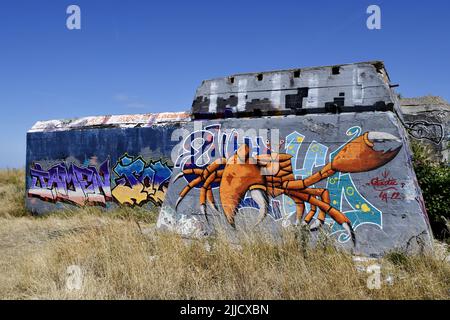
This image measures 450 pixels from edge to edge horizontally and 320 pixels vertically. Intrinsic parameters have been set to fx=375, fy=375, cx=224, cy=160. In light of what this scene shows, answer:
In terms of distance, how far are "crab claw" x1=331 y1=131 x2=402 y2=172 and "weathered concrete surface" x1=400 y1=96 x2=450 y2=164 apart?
187 inches

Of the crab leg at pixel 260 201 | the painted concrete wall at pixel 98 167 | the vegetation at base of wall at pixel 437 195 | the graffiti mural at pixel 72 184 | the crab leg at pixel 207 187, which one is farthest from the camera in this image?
the graffiti mural at pixel 72 184

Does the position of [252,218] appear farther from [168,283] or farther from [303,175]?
[168,283]

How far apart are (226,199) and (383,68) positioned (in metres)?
3.45

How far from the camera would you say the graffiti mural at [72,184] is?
37.7 ft

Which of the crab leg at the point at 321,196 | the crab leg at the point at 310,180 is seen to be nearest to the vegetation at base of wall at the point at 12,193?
the crab leg at the point at 310,180

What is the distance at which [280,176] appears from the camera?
6.34 meters

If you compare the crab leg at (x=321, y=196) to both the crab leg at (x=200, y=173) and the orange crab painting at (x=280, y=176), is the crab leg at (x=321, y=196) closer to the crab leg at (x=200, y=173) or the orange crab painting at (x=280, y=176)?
the orange crab painting at (x=280, y=176)

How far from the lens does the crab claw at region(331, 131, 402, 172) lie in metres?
5.68

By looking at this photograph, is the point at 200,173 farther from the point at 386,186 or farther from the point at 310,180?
the point at 386,186

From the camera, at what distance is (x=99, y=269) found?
504 cm

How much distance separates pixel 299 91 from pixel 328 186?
1753mm

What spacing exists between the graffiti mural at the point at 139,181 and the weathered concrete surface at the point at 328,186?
3.21 metres

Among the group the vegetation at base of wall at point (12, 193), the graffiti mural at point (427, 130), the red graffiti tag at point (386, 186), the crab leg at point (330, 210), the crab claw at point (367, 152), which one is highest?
the graffiti mural at point (427, 130)
